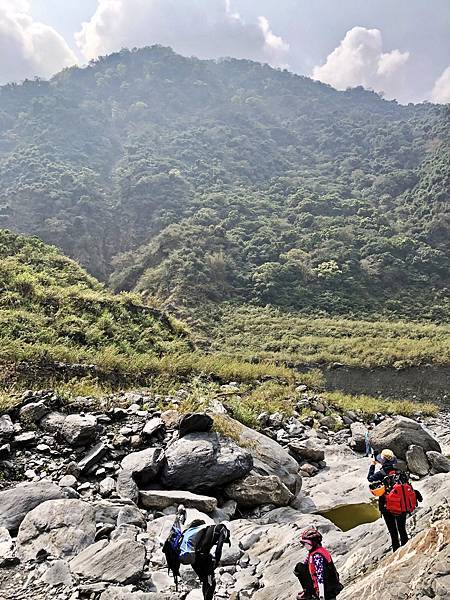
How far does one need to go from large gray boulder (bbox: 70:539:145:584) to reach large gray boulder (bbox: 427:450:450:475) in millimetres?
8975

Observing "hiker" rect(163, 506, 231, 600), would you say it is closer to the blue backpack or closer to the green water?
the blue backpack

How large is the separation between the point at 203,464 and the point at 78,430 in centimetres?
291

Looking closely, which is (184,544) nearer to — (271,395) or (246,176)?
(271,395)

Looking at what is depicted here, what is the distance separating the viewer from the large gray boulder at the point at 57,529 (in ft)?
21.4

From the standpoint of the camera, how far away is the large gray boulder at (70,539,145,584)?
19.3 feet

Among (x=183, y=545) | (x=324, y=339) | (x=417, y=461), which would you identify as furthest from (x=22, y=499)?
(x=324, y=339)

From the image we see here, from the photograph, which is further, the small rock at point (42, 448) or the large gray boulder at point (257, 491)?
the small rock at point (42, 448)

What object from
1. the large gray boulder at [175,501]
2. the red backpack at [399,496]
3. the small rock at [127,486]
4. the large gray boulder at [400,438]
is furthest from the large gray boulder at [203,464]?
the large gray boulder at [400,438]

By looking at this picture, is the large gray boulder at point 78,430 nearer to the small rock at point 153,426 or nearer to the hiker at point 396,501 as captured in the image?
the small rock at point 153,426

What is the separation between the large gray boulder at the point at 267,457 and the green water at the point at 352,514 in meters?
0.96

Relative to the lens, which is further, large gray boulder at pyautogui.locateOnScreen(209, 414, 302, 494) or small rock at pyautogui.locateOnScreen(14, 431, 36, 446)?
large gray boulder at pyautogui.locateOnScreen(209, 414, 302, 494)

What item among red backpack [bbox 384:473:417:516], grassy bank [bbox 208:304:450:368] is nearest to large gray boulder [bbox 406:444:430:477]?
red backpack [bbox 384:473:417:516]

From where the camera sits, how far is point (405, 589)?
4.23 meters

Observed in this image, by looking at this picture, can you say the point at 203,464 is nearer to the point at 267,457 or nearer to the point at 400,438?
the point at 267,457
